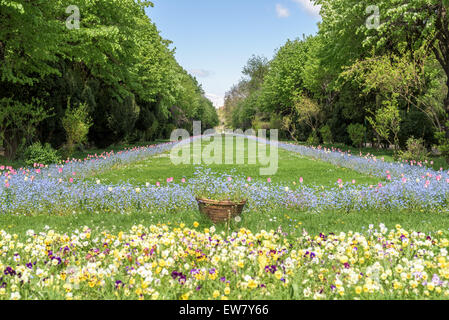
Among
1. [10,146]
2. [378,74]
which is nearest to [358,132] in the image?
[378,74]

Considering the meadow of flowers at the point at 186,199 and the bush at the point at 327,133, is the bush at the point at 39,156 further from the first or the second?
the bush at the point at 327,133

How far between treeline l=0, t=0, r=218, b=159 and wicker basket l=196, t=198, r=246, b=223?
8.39 metres

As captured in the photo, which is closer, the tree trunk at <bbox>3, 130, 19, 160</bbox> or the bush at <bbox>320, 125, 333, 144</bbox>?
the tree trunk at <bbox>3, 130, 19, 160</bbox>

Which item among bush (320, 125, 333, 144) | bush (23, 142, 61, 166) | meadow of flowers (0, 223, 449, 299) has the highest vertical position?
bush (320, 125, 333, 144)

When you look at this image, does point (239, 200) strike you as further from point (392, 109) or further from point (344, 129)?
point (344, 129)

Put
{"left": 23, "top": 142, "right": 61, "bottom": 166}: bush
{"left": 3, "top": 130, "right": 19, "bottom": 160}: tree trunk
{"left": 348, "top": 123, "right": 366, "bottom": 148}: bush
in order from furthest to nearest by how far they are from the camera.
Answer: {"left": 348, "top": 123, "right": 366, "bottom": 148}: bush, {"left": 3, "top": 130, "right": 19, "bottom": 160}: tree trunk, {"left": 23, "top": 142, "right": 61, "bottom": 166}: bush

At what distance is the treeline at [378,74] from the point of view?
14.2 meters

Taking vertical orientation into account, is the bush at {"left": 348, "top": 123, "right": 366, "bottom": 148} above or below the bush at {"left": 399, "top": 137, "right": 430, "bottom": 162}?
above

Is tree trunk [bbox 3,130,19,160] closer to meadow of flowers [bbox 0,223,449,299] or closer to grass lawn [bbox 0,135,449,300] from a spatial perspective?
grass lawn [bbox 0,135,449,300]

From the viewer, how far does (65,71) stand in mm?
17922

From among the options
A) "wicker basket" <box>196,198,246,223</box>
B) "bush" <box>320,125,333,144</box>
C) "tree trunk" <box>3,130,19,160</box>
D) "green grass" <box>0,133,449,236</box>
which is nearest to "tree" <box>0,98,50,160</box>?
"tree trunk" <box>3,130,19,160</box>

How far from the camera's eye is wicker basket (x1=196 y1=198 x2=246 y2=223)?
5539mm

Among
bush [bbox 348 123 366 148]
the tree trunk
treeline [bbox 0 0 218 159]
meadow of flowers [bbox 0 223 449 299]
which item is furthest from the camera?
bush [bbox 348 123 366 148]

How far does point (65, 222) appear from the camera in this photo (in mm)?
5992
